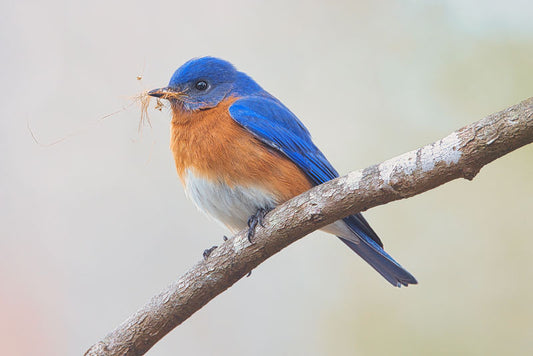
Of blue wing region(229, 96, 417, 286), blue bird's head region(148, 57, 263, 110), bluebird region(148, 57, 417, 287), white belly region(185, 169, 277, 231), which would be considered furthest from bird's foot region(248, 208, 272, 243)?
blue bird's head region(148, 57, 263, 110)

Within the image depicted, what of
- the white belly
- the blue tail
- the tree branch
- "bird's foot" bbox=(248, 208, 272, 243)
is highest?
the white belly

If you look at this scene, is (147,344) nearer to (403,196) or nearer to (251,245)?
(251,245)

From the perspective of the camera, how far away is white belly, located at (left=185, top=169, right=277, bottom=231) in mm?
3605

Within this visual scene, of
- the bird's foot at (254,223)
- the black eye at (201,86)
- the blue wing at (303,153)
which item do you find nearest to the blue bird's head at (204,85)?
the black eye at (201,86)

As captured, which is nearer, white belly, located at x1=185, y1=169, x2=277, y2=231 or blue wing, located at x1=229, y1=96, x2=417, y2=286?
white belly, located at x1=185, y1=169, x2=277, y2=231

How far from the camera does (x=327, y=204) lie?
2.79 metres

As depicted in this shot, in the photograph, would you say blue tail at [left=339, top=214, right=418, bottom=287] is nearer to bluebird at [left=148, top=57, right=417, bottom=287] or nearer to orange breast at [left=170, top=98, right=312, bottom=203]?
bluebird at [left=148, top=57, right=417, bottom=287]

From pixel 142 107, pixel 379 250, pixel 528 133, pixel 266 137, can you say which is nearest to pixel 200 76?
pixel 142 107

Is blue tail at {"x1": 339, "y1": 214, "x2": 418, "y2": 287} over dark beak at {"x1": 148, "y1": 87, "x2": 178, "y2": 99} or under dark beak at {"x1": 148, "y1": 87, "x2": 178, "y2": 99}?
under

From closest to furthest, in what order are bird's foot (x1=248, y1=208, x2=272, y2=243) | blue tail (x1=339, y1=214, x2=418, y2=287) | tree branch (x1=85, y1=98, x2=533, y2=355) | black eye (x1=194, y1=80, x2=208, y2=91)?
tree branch (x1=85, y1=98, x2=533, y2=355)
bird's foot (x1=248, y1=208, x2=272, y2=243)
blue tail (x1=339, y1=214, x2=418, y2=287)
black eye (x1=194, y1=80, x2=208, y2=91)

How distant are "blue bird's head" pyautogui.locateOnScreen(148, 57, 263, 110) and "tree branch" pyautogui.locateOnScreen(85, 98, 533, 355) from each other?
132 centimetres

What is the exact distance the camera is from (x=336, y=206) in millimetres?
2768

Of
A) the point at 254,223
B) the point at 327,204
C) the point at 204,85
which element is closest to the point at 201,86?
the point at 204,85

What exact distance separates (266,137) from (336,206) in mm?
1157
